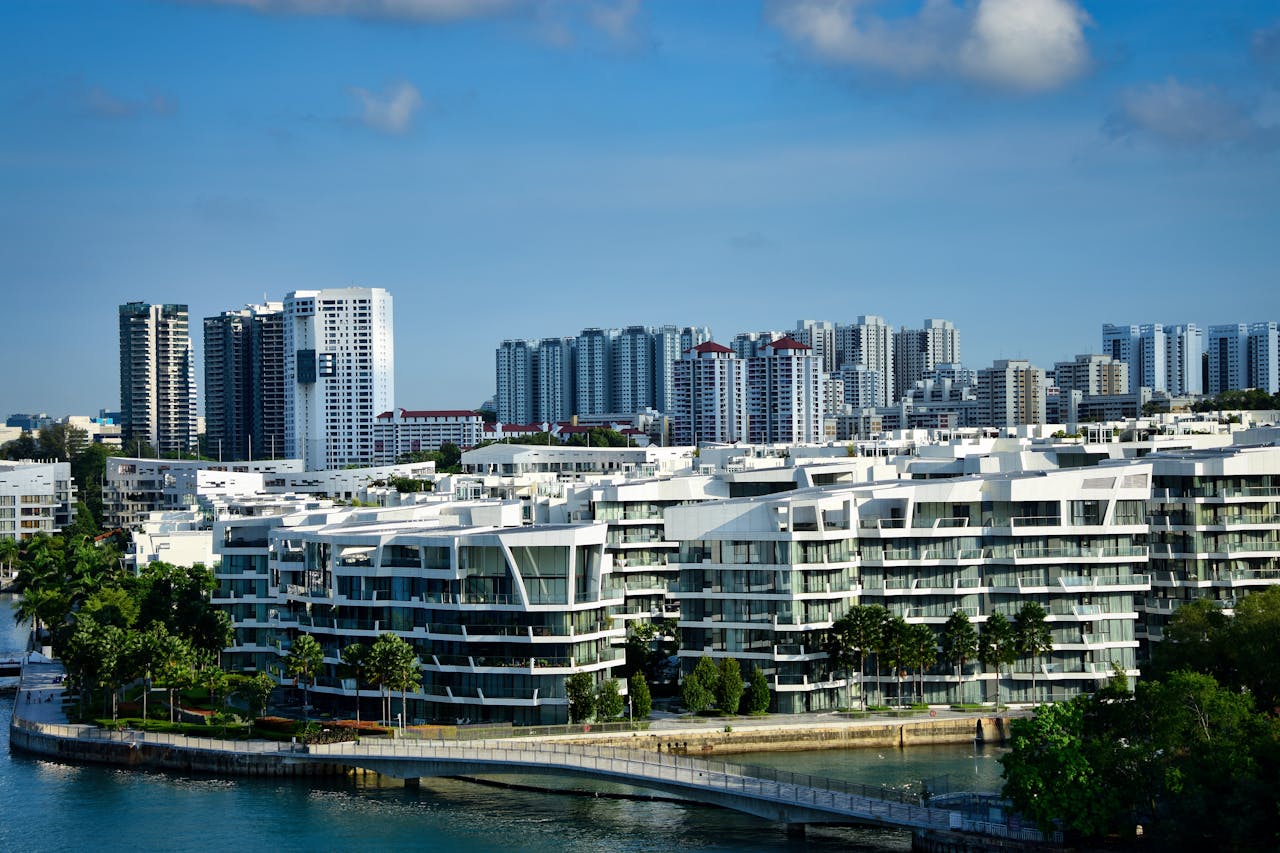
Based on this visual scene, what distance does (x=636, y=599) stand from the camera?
50656 millimetres

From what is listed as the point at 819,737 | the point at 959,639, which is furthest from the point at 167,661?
the point at 959,639

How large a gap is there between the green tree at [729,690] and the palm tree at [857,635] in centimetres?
277

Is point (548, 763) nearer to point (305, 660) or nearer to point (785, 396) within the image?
point (305, 660)

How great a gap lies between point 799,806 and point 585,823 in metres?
4.80

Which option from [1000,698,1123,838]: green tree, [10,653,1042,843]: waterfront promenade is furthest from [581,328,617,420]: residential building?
[1000,698,1123,838]: green tree

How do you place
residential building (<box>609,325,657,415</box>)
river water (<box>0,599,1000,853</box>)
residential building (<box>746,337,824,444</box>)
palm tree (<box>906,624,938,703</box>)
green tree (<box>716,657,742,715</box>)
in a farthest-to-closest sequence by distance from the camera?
1. residential building (<box>609,325,657,415</box>)
2. residential building (<box>746,337,824,444</box>)
3. palm tree (<box>906,624,938,703</box>)
4. green tree (<box>716,657,742,715</box>)
5. river water (<box>0,599,1000,853</box>)

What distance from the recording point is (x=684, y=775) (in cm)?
3606

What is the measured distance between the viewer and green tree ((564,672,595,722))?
41.7m

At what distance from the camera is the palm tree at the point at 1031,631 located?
1754 inches

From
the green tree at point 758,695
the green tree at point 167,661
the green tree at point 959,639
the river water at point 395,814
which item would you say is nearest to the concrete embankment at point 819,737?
the river water at point 395,814

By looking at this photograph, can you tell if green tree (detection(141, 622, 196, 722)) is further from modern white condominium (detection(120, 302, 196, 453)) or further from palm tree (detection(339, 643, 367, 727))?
modern white condominium (detection(120, 302, 196, 453))

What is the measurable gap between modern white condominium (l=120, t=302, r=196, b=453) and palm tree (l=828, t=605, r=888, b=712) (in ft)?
457

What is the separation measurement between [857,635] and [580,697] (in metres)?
7.41

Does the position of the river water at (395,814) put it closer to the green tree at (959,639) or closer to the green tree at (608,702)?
the green tree at (608,702)
